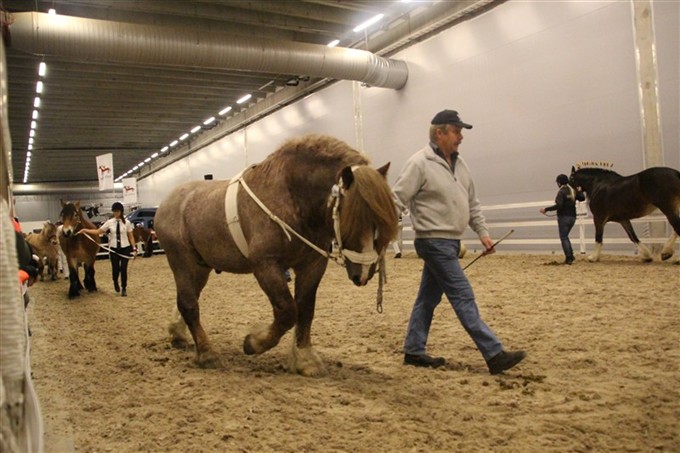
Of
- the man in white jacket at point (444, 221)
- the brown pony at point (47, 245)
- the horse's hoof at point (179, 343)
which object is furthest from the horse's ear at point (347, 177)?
the brown pony at point (47, 245)

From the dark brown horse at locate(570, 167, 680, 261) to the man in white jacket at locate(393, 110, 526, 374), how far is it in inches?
262

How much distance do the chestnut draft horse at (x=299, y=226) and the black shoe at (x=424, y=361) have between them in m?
0.72

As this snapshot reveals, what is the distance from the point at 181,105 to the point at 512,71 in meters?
14.7

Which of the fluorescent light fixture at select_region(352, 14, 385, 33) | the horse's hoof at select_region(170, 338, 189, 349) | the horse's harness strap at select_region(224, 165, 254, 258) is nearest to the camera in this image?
the horse's harness strap at select_region(224, 165, 254, 258)

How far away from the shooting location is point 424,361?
4.11 meters

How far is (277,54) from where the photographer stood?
13.7m

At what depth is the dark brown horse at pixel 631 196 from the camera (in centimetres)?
900

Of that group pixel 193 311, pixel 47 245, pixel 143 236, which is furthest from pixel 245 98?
pixel 193 311

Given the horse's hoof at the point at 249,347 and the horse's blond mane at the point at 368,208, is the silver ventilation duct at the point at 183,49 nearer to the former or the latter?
the horse's hoof at the point at 249,347

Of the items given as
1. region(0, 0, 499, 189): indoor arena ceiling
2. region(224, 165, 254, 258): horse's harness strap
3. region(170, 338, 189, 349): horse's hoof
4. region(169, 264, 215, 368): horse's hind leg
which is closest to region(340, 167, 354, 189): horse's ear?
region(224, 165, 254, 258): horse's harness strap

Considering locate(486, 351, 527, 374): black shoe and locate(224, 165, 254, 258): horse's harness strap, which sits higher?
locate(224, 165, 254, 258): horse's harness strap

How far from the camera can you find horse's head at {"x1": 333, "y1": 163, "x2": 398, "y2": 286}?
3.43 m

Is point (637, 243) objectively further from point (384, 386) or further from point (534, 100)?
point (384, 386)

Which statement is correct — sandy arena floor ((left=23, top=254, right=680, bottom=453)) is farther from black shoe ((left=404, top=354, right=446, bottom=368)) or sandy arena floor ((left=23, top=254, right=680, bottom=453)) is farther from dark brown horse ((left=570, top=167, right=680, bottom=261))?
dark brown horse ((left=570, top=167, right=680, bottom=261))
